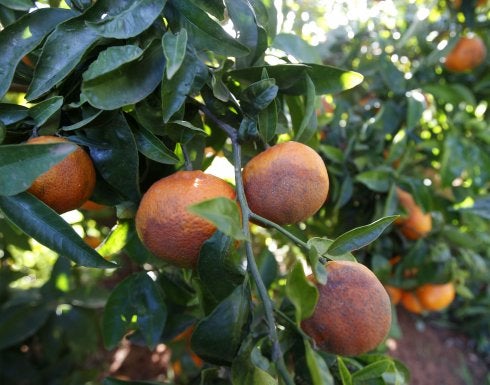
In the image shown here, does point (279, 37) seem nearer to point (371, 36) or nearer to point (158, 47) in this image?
point (158, 47)

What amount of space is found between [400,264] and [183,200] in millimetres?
920

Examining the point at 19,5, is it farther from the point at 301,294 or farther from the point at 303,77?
the point at 301,294

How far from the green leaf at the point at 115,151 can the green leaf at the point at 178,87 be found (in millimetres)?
60

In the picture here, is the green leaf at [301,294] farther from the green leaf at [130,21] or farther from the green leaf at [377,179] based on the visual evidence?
the green leaf at [377,179]

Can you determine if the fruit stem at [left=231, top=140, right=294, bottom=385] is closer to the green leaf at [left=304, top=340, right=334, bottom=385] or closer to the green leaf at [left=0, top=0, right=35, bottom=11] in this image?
the green leaf at [left=304, top=340, right=334, bottom=385]

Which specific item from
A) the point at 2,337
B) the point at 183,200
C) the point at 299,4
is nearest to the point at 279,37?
the point at 183,200

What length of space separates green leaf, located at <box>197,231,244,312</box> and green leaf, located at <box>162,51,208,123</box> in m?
0.15

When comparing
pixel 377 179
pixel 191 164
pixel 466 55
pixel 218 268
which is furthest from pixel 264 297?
pixel 466 55

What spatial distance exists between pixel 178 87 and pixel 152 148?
Answer: 8 cm

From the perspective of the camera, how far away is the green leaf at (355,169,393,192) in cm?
110

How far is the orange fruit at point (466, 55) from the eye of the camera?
4.79 ft

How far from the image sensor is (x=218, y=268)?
55cm

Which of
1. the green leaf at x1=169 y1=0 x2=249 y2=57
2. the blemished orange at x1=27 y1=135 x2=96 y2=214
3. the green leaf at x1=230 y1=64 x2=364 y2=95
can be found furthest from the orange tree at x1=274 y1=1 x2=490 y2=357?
the blemished orange at x1=27 y1=135 x2=96 y2=214

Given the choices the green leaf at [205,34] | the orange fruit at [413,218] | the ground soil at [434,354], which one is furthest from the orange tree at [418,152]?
the ground soil at [434,354]
